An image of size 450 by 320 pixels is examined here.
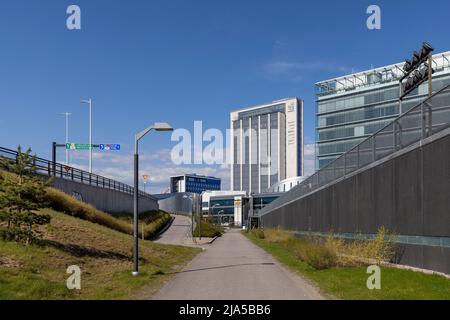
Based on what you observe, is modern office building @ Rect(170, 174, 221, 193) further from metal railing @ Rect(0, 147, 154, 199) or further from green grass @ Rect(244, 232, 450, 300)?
green grass @ Rect(244, 232, 450, 300)

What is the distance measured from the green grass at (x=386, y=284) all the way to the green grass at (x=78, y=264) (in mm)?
4513

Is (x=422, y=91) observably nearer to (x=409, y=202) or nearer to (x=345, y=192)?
(x=345, y=192)

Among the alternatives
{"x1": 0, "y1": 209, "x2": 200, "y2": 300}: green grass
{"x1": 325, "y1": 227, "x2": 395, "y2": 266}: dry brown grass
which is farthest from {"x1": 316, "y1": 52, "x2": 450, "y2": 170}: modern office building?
{"x1": 0, "y1": 209, "x2": 200, "y2": 300}: green grass

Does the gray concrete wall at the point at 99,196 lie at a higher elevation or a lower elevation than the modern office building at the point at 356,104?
lower

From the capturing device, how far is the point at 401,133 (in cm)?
1745

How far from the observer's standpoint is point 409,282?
12391mm

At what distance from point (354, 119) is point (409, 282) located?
321 feet

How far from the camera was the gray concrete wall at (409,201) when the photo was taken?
44.8ft

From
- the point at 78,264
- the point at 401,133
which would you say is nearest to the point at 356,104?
the point at 401,133

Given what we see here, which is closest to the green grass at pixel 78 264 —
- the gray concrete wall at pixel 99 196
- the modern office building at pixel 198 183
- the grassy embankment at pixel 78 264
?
the grassy embankment at pixel 78 264

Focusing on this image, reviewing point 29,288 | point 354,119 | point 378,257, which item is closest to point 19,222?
point 29,288

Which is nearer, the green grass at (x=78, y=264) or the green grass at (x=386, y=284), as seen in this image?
the green grass at (x=386, y=284)

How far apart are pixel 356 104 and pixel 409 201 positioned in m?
93.6

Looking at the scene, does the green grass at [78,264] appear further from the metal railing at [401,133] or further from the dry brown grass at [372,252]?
the metal railing at [401,133]
